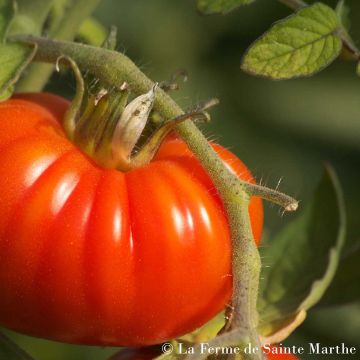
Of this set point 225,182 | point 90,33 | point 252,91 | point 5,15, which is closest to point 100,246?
point 225,182

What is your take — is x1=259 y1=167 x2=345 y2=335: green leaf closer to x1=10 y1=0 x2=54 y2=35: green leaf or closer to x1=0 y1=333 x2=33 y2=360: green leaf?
x1=0 y1=333 x2=33 y2=360: green leaf

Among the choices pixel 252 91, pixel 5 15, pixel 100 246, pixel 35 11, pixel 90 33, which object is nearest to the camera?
pixel 100 246

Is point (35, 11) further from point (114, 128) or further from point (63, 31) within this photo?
point (114, 128)

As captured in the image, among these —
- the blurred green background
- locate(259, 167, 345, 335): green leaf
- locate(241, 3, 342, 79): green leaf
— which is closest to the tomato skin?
locate(241, 3, 342, 79): green leaf

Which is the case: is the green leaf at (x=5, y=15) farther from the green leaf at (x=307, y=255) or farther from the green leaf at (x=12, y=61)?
the green leaf at (x=307, y=255)

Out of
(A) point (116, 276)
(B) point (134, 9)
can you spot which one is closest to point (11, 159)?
(A) point (116, 276)

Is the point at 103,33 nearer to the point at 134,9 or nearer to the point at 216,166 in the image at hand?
the point at 216,166

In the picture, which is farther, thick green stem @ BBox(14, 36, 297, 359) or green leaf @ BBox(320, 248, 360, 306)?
green leaf @ BBox(320, 248, 360, 306)
